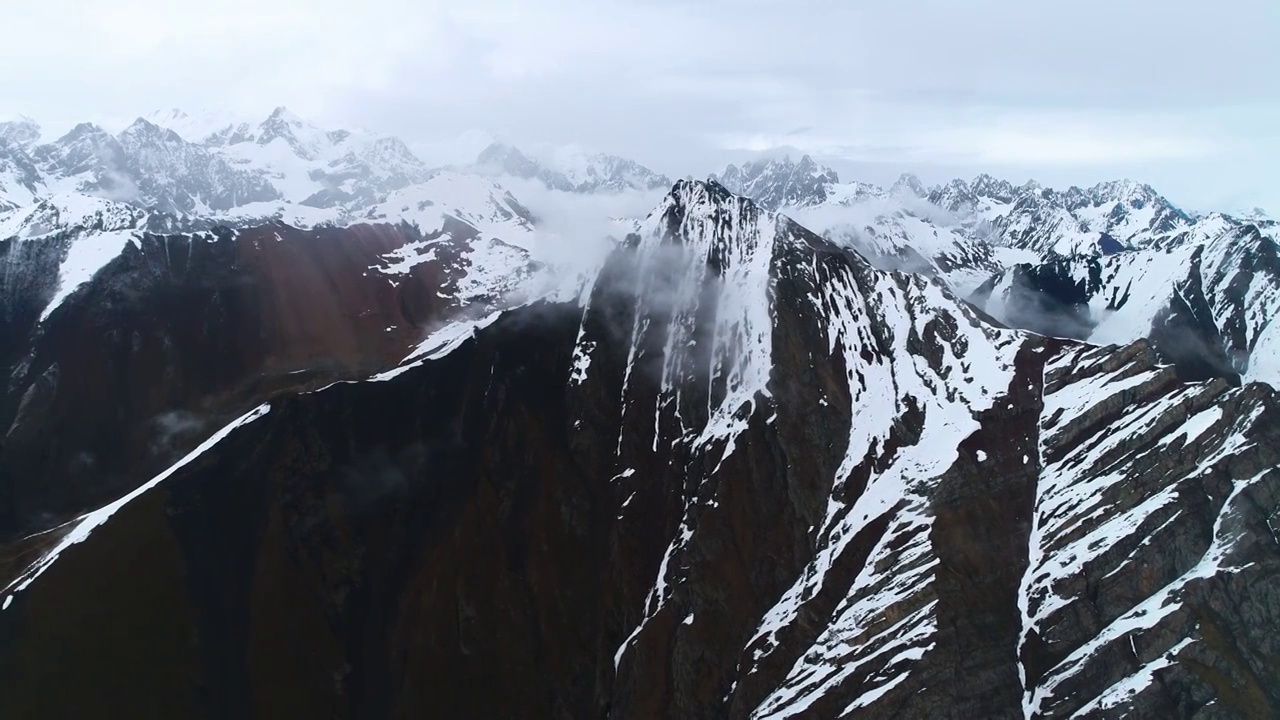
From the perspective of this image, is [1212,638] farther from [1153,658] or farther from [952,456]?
[952,456]

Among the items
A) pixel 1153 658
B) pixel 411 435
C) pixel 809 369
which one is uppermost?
pixel 411 435

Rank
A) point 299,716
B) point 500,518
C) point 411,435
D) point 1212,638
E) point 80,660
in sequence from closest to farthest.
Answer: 1. point 1212,638
2. point 80,660
3. point 299,716
4. point 500,518
5. point 411,435

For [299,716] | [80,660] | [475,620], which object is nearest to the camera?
[80,660]

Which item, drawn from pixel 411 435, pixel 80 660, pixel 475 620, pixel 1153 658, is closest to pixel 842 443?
pixel 1153 658

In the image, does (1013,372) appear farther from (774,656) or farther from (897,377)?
(774,656)

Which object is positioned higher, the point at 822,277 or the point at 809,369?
the point at 822,277

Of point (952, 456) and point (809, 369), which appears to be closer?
point (952, 456)
